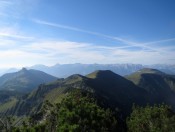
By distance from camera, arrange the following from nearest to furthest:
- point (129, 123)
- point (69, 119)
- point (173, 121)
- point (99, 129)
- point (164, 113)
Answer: point (69, 119)
point (99, 129)
point (173, 121)
point (164, 113)
point (129, 123)

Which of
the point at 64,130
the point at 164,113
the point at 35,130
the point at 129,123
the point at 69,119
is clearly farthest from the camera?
the point at 129,123

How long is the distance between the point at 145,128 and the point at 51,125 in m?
56.7

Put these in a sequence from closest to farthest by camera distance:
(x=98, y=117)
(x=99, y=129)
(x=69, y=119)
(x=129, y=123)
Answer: (x=69, y=119), (x=99, y=129), (x=98, y=117), (x=129, y=123)

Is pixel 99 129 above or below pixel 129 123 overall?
above

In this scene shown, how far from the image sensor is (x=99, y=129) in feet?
351

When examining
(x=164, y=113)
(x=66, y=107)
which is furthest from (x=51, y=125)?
(x=164, y=113)

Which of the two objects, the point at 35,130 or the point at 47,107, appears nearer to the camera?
the point at 35,130

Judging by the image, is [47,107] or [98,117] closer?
[98,117]

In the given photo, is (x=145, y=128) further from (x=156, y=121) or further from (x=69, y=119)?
(x=69, y=119)

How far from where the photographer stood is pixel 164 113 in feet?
509

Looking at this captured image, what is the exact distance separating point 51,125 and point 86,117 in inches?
699

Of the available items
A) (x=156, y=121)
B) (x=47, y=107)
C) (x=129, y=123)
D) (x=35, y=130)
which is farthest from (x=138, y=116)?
(x=35, y=130)


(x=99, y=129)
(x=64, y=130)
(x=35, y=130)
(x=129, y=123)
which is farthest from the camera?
(x=129, y=123)

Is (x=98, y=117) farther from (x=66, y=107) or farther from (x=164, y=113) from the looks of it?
(x=164, y=113)
